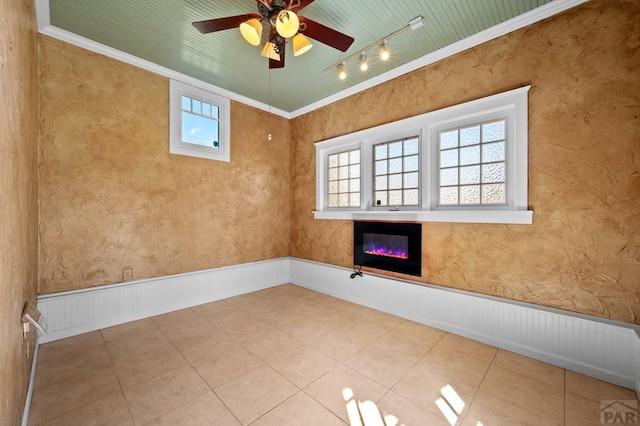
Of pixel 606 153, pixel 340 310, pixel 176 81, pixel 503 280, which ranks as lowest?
pixel 340 310

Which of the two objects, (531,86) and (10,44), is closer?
(10,44)

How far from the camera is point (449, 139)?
3.04 m

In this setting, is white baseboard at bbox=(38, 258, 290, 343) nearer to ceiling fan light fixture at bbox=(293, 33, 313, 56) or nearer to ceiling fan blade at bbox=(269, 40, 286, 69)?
→ ceiling fan blade at bbox=(269, 40, 286, 69)

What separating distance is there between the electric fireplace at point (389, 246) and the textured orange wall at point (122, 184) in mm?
1993

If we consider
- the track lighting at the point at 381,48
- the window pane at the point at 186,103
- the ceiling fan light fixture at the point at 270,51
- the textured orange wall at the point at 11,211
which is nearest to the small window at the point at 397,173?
the track lighting at the point at 381,48

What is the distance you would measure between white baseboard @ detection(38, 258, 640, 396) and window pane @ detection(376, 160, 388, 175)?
1551mm

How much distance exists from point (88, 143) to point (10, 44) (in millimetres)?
2019

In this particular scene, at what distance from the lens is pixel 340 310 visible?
354 centimetres

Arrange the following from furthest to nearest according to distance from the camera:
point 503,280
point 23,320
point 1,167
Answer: point 503,280 < point 23,320 < point 1,167

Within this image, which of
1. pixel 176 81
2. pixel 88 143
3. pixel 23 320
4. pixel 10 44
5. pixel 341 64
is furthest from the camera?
pixel 176 81

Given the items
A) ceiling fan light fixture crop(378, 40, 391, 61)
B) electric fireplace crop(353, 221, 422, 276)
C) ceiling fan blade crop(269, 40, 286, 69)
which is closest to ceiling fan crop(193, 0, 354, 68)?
ceiling fan blade crop(269, 40, 286, 69)

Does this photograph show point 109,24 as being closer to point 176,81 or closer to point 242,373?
point 176,81

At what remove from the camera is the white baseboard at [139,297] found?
2.70 meters

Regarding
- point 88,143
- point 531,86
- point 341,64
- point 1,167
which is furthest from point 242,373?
point 531,86
